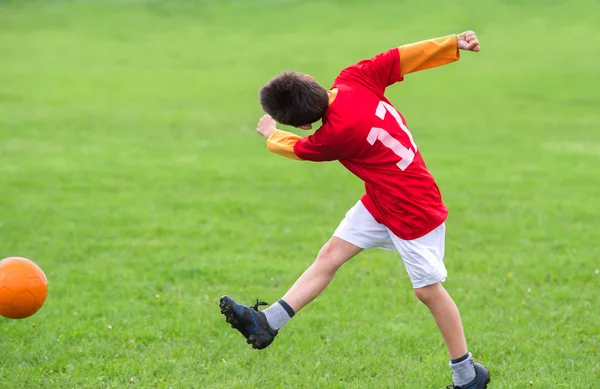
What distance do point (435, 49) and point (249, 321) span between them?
78.4 inches

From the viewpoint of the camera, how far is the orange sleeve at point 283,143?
496 centimetres

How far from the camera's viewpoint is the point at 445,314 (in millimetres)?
4957

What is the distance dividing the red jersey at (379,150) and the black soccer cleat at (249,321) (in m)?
0.97

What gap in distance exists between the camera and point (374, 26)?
3128 centimetres

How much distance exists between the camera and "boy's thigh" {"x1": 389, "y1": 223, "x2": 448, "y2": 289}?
489 cm

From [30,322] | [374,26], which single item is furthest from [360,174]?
[374,26]

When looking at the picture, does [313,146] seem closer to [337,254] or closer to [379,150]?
[379,150]

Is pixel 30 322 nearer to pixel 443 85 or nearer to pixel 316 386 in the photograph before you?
pixel 316 386

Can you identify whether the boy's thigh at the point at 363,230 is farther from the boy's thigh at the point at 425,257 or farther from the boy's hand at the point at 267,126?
the boy's hand at the point at 267,126

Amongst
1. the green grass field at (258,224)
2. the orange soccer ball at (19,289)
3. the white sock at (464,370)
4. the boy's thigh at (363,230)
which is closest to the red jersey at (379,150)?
the boy's thigh at (363,230)

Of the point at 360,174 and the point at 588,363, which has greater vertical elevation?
the point at 360,174

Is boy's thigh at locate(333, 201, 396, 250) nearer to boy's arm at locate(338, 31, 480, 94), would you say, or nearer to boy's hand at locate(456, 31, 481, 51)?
boy's arm at locate(338, 31, 480, 94)

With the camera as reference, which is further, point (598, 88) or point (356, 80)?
point (598, 88)

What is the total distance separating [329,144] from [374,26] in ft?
89.5
